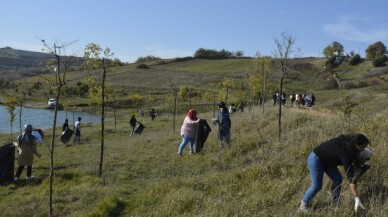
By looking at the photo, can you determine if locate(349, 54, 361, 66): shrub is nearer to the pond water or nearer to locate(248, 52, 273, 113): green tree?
the pond water

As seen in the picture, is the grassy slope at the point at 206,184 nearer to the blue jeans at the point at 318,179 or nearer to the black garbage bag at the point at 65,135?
the blue jeans at the point at 318,179

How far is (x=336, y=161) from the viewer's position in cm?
668

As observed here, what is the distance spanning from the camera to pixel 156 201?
846 cm

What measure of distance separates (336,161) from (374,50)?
9234cm

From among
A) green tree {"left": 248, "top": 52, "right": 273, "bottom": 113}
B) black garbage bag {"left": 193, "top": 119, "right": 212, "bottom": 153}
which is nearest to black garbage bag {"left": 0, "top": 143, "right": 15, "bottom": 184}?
black garbage bag {"left": 193, "top": 119, "right": 212, "bottom": 153}

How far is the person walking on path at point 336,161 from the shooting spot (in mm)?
6258

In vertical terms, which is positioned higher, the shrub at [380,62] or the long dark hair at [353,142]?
the shrub at [380,62]

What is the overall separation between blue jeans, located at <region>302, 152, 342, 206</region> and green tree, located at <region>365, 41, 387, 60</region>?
287 ft

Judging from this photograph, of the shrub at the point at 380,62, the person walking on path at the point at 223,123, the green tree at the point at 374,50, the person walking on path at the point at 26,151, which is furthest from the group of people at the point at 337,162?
the green tree at the point at 374,50

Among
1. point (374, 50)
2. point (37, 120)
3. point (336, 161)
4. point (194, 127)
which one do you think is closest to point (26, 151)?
point (194, 127)

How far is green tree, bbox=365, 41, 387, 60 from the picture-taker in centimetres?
8819

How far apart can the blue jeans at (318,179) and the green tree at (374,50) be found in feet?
287

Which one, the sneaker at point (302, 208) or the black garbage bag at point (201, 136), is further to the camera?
the black garbage bag at point (201, 136)

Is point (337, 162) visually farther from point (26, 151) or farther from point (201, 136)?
point (26, 151)
